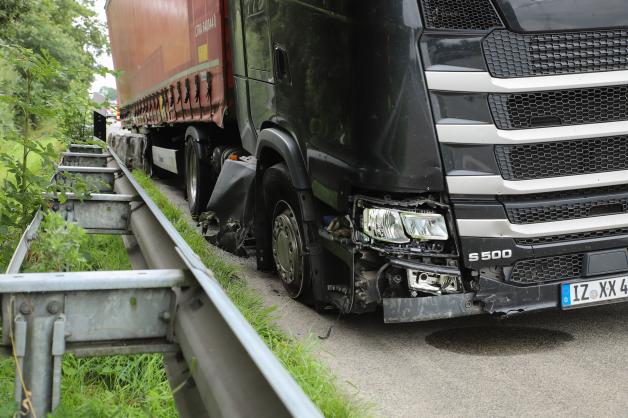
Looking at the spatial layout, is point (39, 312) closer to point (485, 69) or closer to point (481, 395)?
point (481, 395)

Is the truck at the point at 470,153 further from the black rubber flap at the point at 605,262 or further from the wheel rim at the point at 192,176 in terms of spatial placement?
the wheel rim at the point at 192,176

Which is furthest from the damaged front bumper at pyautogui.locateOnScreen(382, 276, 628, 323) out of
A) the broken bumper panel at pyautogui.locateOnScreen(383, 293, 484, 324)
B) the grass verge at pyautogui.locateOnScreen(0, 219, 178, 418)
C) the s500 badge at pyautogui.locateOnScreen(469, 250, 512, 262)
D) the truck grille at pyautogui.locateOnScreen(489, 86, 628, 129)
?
the grass verge at pyautogui.locateOnScreen(0, 219, 178, 418)

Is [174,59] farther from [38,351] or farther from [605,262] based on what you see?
[38,351]

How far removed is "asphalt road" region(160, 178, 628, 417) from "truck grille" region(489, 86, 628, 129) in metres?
1.39

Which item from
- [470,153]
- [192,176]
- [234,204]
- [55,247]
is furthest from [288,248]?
[192,176]

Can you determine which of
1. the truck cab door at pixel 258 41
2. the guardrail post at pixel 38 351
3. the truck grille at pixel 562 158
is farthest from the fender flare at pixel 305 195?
the guardrail post at pixel 38 351

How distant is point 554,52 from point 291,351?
2.27 metres

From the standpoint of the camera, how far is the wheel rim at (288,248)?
5.17 metres

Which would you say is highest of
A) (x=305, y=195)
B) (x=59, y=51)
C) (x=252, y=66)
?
(x=59, y=51)

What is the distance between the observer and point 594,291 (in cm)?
428

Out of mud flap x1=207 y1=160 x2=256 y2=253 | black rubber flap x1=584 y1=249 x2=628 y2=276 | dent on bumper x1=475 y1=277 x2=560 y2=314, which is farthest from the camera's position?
mud flap x1=207 y1=160 x2=256 y2=253

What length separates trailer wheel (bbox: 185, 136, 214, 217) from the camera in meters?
8.94

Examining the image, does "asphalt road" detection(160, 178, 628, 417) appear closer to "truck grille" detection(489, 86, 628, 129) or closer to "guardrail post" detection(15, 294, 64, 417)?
"truck grille" detection(489, 86, 628, 129)

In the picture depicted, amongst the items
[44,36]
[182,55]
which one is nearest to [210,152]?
[182,55]
